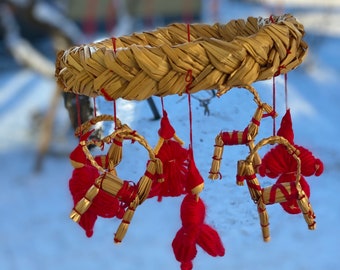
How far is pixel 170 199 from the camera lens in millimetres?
841

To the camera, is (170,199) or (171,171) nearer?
(171,171)

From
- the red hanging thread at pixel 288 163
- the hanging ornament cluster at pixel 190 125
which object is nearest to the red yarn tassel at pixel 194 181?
the hanging ornament cluster at pixel 190 125

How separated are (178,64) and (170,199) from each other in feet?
1.15

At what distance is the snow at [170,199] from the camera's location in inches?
27.8

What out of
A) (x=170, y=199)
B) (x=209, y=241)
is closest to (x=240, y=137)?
(x=209, y=241)

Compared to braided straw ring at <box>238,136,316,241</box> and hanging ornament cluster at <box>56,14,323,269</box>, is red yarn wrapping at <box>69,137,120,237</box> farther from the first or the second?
braided straw ring at <box>238,136,316,241</box>

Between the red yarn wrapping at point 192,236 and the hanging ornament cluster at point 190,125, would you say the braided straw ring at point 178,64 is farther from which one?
the red yarn wrapping at point 192,236

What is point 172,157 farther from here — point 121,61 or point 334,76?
point 334,76

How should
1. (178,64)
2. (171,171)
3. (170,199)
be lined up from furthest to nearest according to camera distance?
1. (170,199)
2. (171,171)
3. (178,64)

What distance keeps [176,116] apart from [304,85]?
2.40m

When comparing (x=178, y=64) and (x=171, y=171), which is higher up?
(x=178, y=64)

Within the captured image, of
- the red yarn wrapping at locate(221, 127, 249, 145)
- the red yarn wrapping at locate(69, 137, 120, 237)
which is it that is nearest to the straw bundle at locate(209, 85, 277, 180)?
the red yarn wrapping at locate(221, 127, 249, 145)

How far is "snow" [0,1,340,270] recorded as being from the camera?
706 mm

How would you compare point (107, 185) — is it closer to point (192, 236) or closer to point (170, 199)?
point (192, 236)
